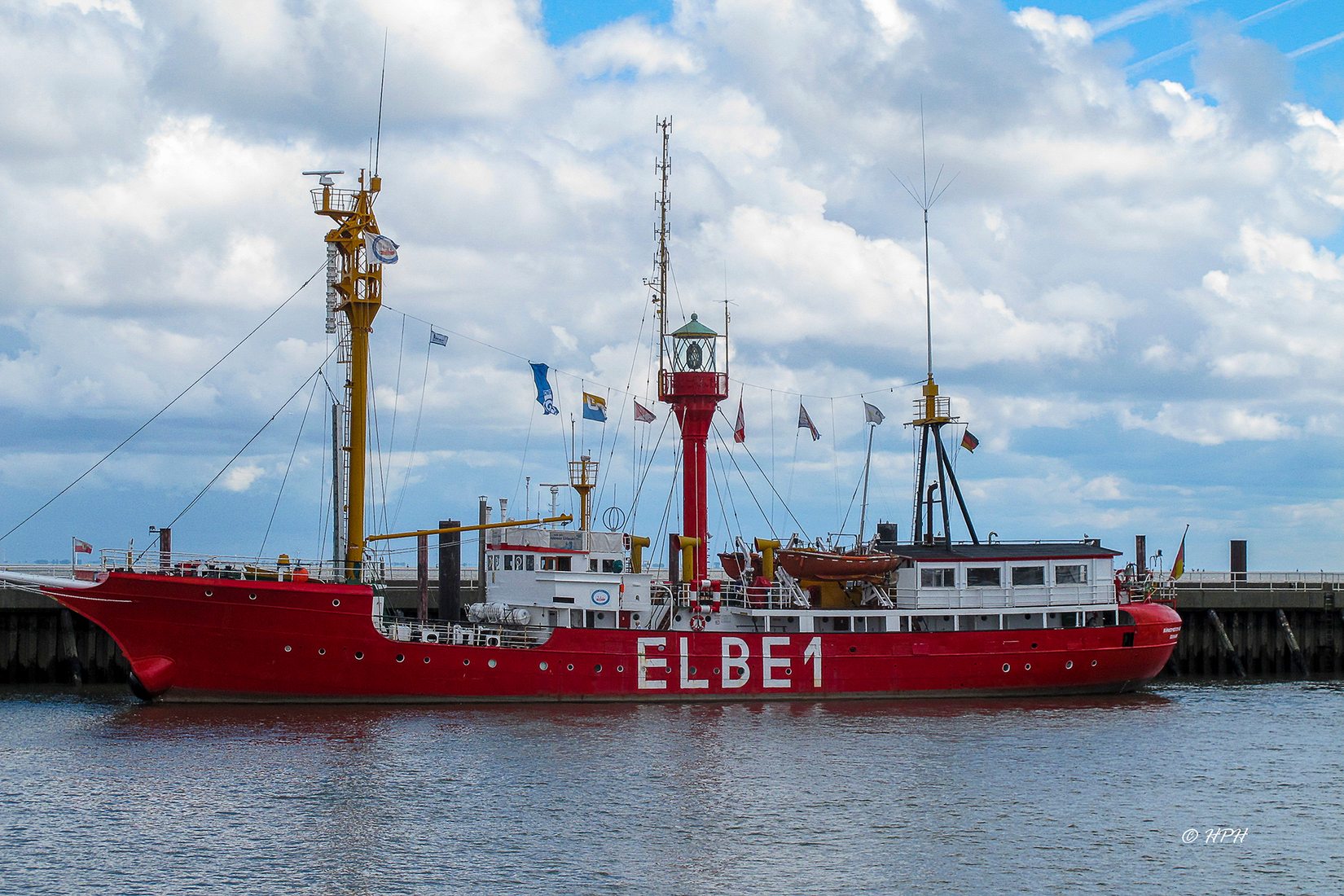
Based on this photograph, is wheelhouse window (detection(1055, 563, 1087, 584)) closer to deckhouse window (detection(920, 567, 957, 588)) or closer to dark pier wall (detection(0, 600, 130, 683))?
deckhouse window (detection(920, 567, 957, 588))

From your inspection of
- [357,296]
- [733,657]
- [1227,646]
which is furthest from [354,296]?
[1227,646]

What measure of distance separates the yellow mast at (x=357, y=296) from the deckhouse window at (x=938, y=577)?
16.1m

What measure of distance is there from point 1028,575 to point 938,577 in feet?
8.97

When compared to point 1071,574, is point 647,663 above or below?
below

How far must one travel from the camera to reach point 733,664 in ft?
130

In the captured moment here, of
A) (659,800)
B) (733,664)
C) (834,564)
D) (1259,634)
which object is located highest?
(834,564)

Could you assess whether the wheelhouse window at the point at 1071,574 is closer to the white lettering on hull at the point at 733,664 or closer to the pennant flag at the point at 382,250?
the white lettering on hull at the point at 733,664

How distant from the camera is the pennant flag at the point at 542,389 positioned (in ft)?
132

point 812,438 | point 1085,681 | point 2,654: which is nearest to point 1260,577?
point 1085,681

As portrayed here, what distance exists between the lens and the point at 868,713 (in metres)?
38.7

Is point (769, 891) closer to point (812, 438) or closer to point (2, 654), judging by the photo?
point (812, 438)

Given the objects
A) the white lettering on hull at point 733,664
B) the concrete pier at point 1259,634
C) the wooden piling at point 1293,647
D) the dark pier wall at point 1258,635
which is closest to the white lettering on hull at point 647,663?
the white lettering on hull at point 733,664

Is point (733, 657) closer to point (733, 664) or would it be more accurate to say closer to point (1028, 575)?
point (733, 664)

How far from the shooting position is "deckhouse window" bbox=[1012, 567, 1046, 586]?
4200 cm
